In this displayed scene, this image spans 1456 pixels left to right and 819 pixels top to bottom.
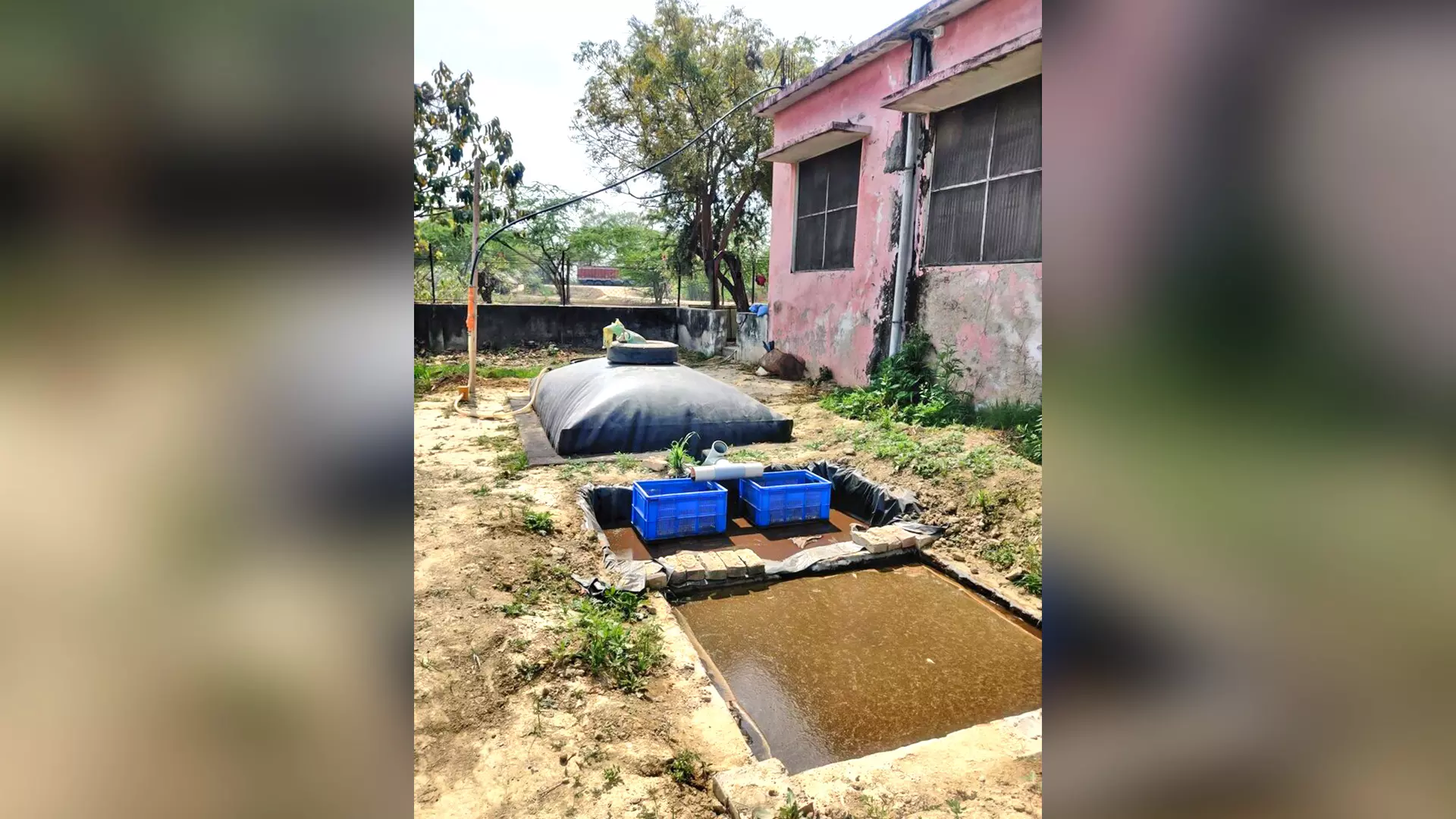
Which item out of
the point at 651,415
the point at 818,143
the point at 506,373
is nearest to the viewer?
the point at 651,415

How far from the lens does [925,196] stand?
29.0ft

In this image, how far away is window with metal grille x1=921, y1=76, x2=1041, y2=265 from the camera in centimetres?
731

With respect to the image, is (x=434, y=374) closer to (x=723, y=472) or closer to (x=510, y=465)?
(x=510, y=465)

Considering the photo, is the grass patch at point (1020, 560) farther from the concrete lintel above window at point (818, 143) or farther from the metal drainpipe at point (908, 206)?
the concrete lintel above window at point (818, 143)

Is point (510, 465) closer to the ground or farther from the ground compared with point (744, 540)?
farther from the ground

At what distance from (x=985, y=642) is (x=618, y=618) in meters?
2.00

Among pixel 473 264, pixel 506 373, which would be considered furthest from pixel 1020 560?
pixel 506 373

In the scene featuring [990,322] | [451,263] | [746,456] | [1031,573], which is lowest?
[1031,573]

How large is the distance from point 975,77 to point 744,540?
537 centimetres

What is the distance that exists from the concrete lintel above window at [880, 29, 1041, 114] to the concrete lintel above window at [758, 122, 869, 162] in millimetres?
1307

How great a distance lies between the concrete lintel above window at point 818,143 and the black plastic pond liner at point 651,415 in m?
4.42
